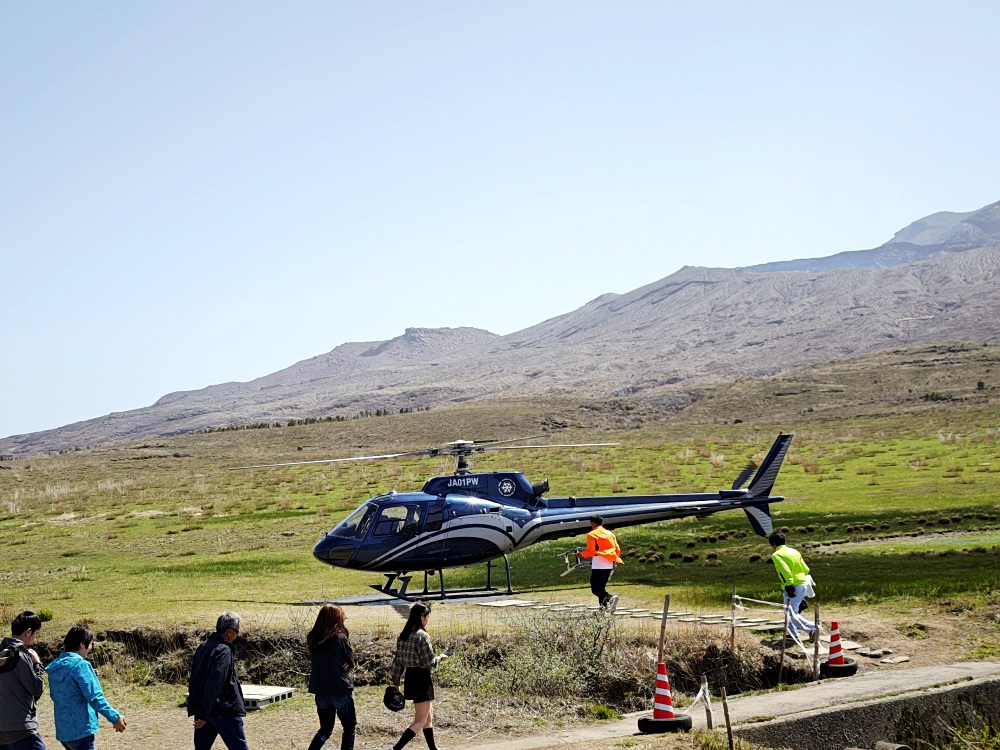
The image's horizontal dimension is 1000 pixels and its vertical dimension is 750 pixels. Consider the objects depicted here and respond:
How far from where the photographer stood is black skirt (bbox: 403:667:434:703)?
10.9 m

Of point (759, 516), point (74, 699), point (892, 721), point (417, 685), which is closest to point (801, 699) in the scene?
point (892, 721)

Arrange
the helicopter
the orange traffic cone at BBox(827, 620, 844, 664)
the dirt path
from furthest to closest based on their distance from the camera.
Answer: the helicopter < the orange traffic cone at BBox(827, 620, 844, 664) < the dirt path

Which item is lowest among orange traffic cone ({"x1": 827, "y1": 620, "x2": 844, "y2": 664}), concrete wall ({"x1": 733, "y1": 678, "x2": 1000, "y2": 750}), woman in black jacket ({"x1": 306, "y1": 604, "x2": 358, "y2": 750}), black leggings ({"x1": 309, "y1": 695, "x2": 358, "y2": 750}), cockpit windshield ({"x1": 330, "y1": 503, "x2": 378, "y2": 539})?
concrete wall ({"x1": 733, "y1": 678, "x2": 1000, "y2": 750})

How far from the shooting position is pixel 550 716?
13.5m

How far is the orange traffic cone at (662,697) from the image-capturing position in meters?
12.3

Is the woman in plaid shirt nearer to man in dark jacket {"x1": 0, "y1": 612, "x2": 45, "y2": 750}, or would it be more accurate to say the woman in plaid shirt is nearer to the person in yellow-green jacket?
man in dark jacket {"x1": 0, "y1": 612, "x2": 45, "y2": 750}

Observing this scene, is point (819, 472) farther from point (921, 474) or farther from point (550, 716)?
point (550, 716)

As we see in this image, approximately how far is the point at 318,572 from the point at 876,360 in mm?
122234

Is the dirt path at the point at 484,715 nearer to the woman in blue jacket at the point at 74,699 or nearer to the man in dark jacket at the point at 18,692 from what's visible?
the woman in blue jacket at the point at 74,699

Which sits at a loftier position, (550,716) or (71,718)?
(71,718)

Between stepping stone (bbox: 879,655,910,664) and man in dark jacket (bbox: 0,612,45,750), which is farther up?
man in dark jacket (bbox: 0,612,45,750)

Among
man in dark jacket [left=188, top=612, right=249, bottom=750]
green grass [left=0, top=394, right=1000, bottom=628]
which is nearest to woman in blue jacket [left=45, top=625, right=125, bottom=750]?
man in dark jacket [left=188, top=612, right=249, bottom=750]

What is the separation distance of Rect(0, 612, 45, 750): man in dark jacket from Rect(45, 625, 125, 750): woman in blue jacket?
185 millimetres

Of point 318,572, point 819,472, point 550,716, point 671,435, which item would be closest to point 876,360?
point 671,435
